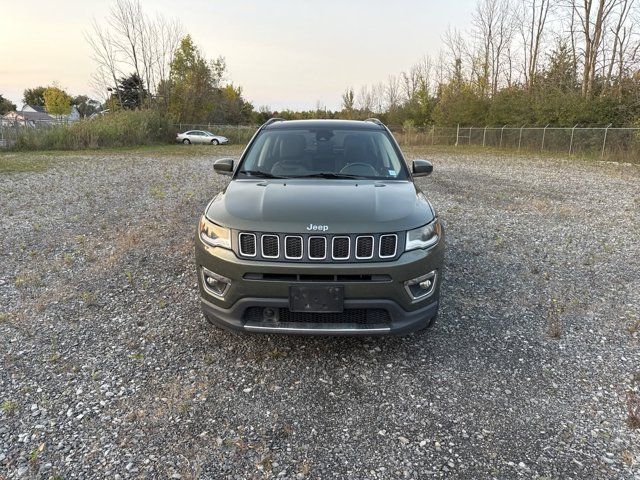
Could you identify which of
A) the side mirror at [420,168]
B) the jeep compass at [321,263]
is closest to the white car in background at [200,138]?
the side mirror at [420,168]

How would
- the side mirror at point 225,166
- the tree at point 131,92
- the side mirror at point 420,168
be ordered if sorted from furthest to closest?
the tree at point 131,92 → the side mirror at point 225,166 → the side mirror at point 420,168

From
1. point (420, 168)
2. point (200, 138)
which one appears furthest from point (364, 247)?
point (200, 138)

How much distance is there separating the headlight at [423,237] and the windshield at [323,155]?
95cm

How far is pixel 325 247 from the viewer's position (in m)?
2.93

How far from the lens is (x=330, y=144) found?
14.5 ft

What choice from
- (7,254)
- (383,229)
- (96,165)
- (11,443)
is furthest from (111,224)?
(96,165)

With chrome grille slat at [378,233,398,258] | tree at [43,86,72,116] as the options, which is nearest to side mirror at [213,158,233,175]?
chrome grille slat at [378,233,398,258]

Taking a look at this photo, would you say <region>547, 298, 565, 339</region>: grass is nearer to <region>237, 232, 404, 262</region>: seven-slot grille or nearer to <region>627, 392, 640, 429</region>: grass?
<region>627, 392, 640, 429</region>: grass

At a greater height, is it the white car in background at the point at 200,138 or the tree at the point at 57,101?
the tree at the point at 57,101

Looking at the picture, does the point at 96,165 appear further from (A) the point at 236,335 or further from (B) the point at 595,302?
(B) the point at 595,302

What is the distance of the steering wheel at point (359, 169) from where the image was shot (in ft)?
13.4

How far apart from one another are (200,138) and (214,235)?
3223 centimetres

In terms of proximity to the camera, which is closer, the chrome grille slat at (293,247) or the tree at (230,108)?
the chrome grille slat at (293,247)

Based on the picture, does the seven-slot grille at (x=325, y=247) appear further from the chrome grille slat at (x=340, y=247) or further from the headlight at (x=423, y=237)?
the headlight at (x=423, y=237)
